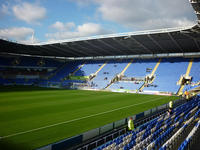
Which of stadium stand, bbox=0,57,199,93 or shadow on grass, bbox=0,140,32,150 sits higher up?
stadium stand, bbox=0,57,199,93

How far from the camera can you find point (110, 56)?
167ft

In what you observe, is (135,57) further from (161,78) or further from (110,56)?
(161,78)

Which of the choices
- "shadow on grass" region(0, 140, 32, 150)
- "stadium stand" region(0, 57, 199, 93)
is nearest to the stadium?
"shadow on grass" region(0, 140, 32, 150)

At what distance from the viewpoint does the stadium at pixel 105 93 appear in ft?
28.1

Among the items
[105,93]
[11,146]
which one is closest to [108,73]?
[105,93]

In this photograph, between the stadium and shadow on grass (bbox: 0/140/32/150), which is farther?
the stadium

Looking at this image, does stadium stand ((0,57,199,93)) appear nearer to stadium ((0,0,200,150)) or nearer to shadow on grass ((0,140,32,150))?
stadium ((0,0,200,150))

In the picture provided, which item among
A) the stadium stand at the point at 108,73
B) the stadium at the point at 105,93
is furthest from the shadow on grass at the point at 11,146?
the stadium stand at the point at 108,73

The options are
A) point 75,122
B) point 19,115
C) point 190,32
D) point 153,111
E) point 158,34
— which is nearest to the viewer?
point 75,122

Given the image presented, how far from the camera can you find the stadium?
8562 millimetres

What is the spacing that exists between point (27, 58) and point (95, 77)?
23.3m

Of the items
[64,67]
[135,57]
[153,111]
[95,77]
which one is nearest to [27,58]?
[64,67]

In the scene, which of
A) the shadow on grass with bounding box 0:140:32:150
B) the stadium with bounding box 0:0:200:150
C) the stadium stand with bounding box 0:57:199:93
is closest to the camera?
the shadow on grass with bounding box 0:140:32:150

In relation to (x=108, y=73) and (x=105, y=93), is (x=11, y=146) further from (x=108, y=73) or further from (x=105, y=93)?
(x=108, y=73)
